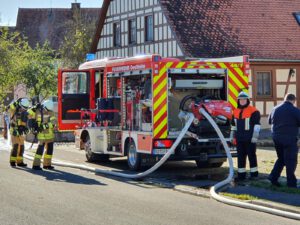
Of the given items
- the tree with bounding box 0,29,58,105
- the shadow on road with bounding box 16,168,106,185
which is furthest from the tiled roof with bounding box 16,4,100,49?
the shadow on road with bounding box 16,168,106,185

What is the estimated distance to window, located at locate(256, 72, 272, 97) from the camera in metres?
28.4

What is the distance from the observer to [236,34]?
28.4 metres

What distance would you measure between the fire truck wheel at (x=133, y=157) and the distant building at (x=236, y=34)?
38.9 ft

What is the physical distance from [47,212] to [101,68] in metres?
8.35

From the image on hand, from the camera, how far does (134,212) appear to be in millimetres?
9391

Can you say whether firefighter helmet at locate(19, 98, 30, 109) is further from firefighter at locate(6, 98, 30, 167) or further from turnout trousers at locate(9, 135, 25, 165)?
turnout trousers at locate(9, 135, 25, 165)

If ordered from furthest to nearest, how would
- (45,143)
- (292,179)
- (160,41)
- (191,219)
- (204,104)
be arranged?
(160,41)
(45,143)
(204,104)
(292,179)
(191,219)

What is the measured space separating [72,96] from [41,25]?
134 ft

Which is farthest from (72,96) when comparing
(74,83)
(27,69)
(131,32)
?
(27,69)

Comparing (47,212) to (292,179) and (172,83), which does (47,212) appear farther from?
(172,83)

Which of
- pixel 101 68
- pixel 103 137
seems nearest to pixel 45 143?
pixel 103 137

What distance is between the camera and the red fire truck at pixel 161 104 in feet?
45.9

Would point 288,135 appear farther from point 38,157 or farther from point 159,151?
point 38,157

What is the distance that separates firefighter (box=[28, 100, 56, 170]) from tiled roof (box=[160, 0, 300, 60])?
38.4ft
